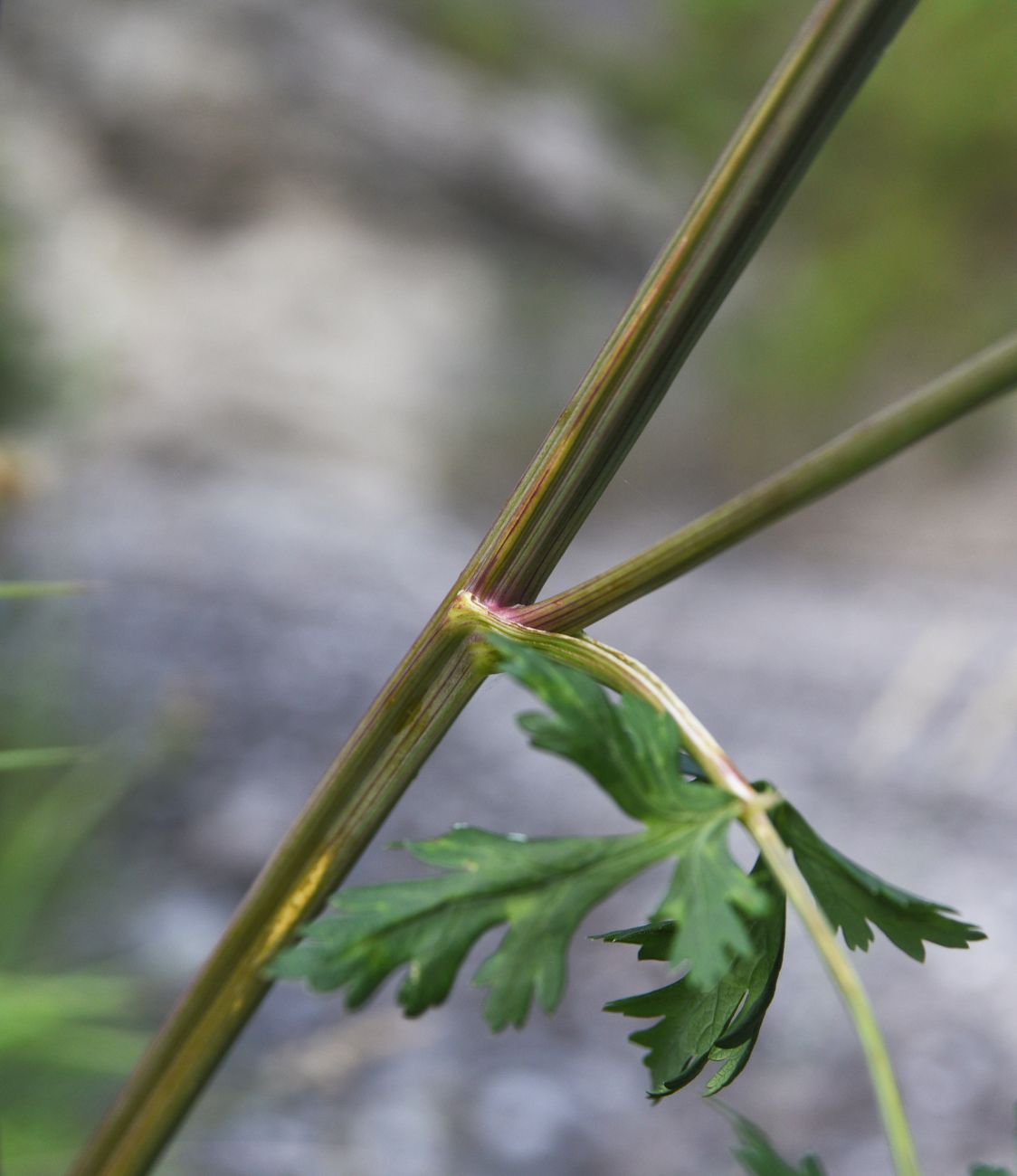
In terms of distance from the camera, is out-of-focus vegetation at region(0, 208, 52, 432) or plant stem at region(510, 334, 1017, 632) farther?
out-of-focus vegetation at region(0, 208, 52, 432)

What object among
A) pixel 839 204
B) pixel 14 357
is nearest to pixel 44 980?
pixel 14 357

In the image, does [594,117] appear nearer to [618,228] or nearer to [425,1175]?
[618,228]

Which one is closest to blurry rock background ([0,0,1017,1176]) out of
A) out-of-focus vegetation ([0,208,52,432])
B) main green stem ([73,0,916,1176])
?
out-of-focus vegetation ([0,208,52,432])

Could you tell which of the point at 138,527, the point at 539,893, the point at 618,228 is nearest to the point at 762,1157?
the point at 539,893

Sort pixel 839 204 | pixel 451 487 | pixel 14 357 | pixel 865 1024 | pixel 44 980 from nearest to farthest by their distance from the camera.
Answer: pixel 865 1024, pixel 44 980, pixel 14 357, pixel 451 487, pixel 839 204

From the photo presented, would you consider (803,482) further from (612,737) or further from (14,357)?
(14,357)

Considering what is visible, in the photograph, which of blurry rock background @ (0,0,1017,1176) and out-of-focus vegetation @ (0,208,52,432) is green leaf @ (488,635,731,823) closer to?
blurry rock background @ (0,0,1017,1176)
